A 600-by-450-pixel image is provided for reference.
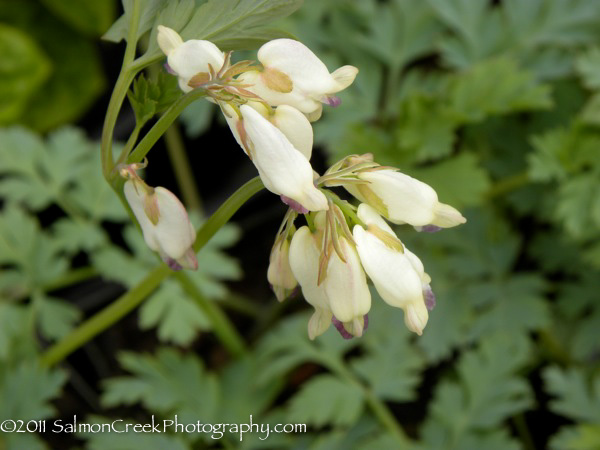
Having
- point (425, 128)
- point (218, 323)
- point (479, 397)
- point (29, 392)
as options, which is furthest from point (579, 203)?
point (29, 392)

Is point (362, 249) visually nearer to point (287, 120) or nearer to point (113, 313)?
point (287, 120)

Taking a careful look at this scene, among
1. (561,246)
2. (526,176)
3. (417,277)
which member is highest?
(417,277)

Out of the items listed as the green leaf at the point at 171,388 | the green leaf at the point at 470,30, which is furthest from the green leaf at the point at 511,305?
the green leaf at the point at 171,388

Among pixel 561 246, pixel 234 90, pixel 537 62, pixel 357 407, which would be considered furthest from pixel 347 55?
pixel 234 90

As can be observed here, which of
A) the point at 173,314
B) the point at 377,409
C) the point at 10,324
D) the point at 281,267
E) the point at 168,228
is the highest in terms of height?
the point at 168,228

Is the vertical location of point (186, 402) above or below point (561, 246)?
above

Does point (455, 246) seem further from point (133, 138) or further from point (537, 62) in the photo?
point (133, 138)
